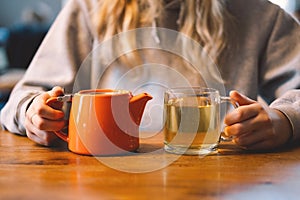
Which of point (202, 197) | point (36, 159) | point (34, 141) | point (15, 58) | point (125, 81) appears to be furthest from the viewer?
point (15, 58)

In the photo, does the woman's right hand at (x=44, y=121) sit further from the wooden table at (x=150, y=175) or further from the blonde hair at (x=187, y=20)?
the blonde hair at (x=187, y=20)

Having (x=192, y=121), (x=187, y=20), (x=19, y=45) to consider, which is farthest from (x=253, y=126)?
(x=19, y=45)

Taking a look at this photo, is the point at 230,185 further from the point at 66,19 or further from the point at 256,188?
the point at 66,19

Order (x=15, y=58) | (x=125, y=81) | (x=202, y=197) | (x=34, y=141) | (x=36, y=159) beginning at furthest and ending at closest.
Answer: (x=15, y=58) < (x=125, y=81) < (x=34, y=141) < (x=36, y=159) < (x=202, y=197)

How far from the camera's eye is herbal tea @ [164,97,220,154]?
728 millimetres

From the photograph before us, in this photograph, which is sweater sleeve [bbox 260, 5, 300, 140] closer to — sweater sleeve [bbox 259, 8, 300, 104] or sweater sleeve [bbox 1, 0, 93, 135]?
sweater sleeve [bbox 259, 8, 300, 104]

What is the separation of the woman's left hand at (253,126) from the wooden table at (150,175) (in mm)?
21

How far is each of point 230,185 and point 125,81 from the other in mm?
590

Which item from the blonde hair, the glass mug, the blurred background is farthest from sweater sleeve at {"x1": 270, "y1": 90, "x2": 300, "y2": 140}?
the blurred background

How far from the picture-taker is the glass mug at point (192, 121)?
73 centimetres

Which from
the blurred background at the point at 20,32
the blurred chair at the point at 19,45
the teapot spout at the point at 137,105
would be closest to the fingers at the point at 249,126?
the teapot spout at the point at 137,105

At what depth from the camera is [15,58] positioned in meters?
3.90

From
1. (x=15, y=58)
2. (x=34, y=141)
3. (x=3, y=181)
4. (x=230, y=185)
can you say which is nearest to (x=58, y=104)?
(x=34, y=141)

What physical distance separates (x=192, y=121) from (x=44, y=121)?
0.77 ft
